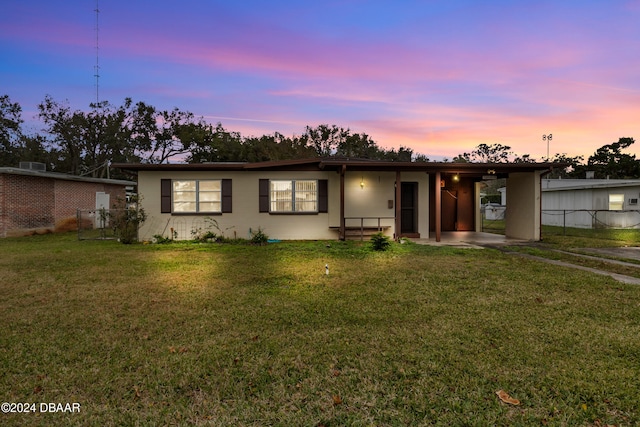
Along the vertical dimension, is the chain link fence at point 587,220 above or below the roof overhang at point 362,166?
below

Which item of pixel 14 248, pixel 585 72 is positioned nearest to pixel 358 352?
Result: pixel 14 248

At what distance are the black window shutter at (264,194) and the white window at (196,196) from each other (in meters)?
1.46

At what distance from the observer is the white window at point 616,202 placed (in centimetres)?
1752

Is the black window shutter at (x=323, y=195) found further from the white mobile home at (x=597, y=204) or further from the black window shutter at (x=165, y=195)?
the white mobile home at (x=597, y=204)

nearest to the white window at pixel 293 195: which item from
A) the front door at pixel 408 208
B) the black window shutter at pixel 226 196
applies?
the black window shutter at pixel 226 196

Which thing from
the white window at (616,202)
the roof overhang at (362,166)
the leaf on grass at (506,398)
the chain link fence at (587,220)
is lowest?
the leaf on grass at (506,398)

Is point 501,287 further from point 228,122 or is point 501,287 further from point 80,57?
point 228,122

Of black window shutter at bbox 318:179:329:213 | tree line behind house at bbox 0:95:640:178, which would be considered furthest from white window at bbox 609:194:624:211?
black window shutter at bbox 318:179:329:213

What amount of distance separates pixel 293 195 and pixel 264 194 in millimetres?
1033

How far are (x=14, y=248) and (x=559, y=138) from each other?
51.3 metres

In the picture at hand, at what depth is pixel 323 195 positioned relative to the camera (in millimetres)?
11797

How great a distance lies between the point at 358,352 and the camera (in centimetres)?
303

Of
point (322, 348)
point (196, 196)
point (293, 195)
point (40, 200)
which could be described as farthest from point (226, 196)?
point (40, 200)

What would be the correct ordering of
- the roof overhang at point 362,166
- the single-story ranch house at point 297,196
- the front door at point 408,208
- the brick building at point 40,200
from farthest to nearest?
the brick building at point 40,200 → the front door at point 408,208 → the single-story ranch house at point 297,196 → the roof overhang at point 362,166
